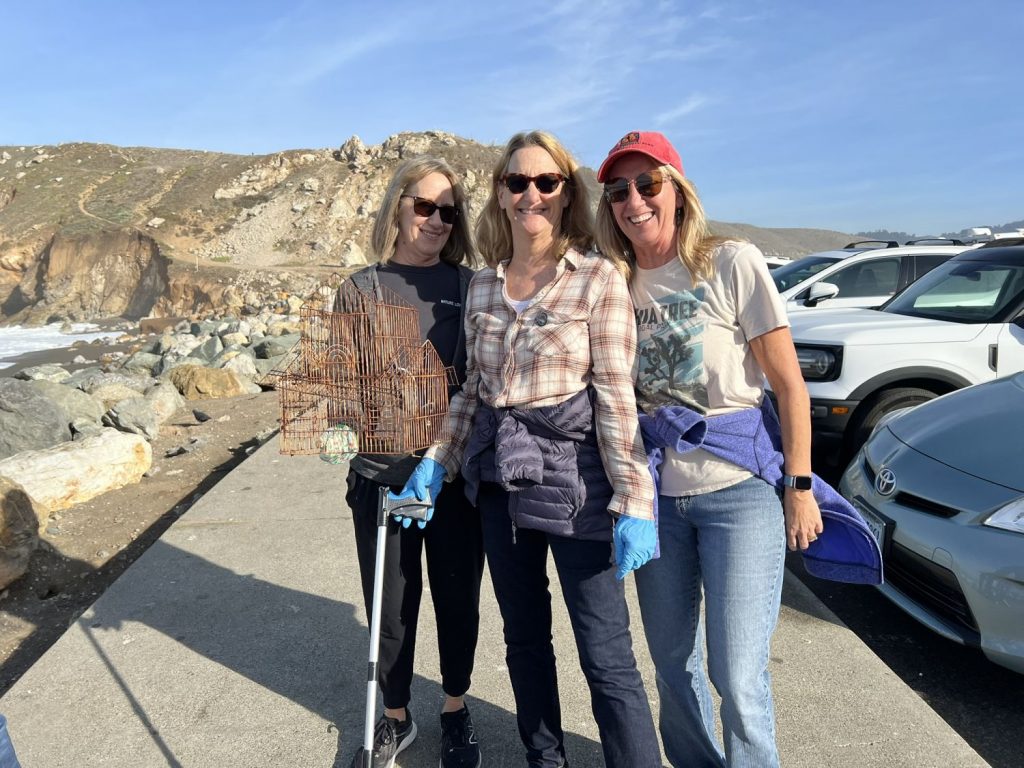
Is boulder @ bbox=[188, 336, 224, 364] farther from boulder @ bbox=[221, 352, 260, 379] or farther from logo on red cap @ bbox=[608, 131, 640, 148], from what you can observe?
logo on red cap @ bbox=[608, 131, 640, 148]

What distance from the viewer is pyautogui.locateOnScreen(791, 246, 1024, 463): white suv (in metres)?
5.20

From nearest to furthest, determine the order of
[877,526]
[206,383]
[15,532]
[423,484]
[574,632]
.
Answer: [574,632]
[423,484]
[877,526]
[15,532]
[206,383]

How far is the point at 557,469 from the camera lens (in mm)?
1991

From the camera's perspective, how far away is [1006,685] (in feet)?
10.6

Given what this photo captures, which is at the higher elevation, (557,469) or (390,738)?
(557,469)

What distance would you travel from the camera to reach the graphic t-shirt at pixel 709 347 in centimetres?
192

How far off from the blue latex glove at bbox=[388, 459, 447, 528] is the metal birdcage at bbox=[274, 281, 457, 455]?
0.07m

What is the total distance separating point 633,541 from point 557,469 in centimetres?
29

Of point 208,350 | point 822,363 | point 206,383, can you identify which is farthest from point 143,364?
point 822,363

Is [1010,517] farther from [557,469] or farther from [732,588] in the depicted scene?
[557,469]

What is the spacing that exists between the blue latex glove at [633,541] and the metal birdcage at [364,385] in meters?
0.69

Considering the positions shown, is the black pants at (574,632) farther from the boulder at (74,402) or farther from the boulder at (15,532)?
the boulder at (74,402)

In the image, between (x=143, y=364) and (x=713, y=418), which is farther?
(x=143, y=364)

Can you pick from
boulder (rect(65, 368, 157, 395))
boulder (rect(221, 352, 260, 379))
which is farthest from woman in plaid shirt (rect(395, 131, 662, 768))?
boulder (rect(221, 352, 260, 379))
